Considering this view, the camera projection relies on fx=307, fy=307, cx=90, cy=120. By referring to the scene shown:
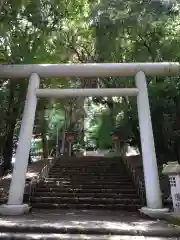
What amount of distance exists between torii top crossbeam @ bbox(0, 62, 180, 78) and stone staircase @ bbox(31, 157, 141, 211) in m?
4.71

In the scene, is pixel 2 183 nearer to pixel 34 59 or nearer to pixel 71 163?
pixel 71 163

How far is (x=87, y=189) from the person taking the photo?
1273 centimetres

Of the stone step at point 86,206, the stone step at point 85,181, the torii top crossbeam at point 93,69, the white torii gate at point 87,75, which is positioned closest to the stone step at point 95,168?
the stone step at point 85,181

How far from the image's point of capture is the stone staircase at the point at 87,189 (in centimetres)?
1139

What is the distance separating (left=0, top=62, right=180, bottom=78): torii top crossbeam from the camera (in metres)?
11.2

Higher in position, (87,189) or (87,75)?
(87,75)

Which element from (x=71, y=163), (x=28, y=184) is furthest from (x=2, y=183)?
(x=71, y=163)

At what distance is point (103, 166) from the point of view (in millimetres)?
17156

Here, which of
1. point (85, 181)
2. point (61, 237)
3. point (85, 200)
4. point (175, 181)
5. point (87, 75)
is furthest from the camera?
point (85, 181)

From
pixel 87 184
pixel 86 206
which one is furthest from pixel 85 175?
pixel 86 206

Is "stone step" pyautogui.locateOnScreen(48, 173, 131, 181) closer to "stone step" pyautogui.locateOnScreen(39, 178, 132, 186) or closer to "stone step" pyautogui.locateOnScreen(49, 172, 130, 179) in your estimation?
"stone step" pyautogui.locateOnScreen(49, 172, 130, 179)

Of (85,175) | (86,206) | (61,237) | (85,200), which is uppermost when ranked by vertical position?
(85,175)

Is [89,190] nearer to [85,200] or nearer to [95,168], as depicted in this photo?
[85,200]

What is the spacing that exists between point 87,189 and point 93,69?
16.3 ft
